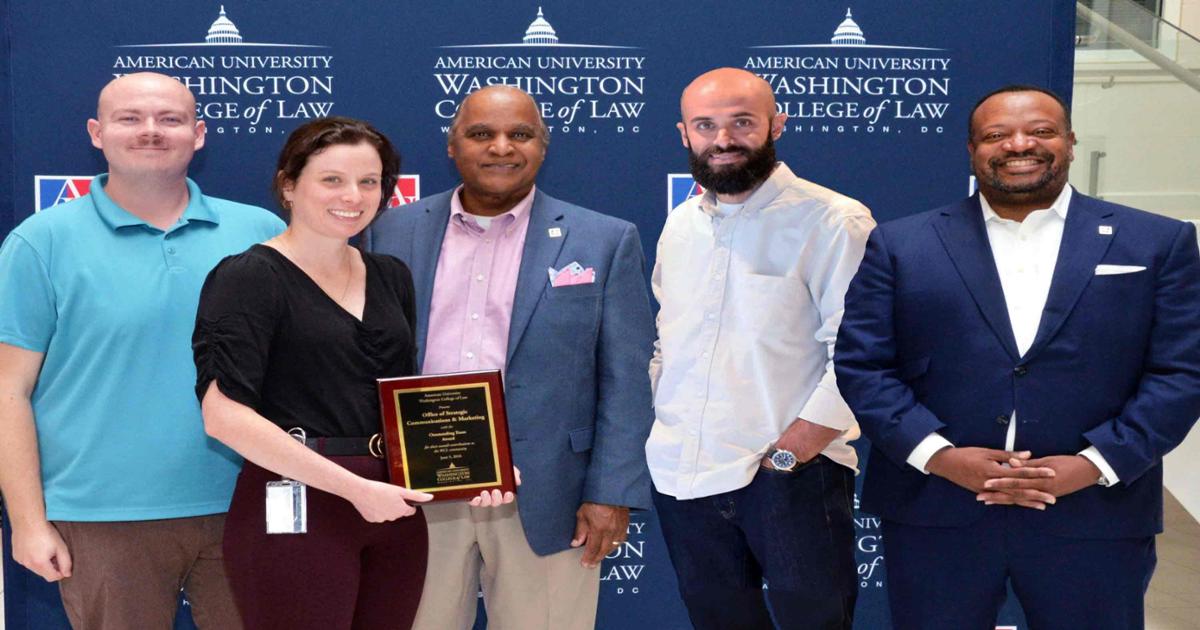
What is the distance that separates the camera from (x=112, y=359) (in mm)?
2941

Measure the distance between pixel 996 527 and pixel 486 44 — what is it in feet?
7.64

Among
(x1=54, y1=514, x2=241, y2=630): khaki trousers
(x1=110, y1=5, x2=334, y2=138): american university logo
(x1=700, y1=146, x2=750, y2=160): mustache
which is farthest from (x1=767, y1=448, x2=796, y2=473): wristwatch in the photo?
(x1=110, y1=5, x2=334, y2=138): american university logo

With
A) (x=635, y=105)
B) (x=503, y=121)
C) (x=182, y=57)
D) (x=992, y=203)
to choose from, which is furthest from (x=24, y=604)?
(x=992, y=203)

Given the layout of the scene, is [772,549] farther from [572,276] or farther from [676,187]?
[676,187]

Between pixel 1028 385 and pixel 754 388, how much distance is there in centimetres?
74

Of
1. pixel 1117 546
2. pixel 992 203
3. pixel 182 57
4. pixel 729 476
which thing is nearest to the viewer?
pixel 1117 546

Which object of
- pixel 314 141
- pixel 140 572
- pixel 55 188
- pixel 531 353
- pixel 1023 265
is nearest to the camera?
pixel 314 141

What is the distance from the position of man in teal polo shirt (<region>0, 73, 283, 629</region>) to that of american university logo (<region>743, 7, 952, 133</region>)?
2.05 m

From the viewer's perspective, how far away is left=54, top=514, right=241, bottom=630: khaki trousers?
290 cm

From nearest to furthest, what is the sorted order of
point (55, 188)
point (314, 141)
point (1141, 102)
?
1. point (314, 141)
2. point (55, 188)
3. point (1141, 102)

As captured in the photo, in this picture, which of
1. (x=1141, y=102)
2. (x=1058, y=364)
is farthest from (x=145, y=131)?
(x=1141, y=102)

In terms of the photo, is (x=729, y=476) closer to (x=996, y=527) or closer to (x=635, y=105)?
(x=996, y=527)

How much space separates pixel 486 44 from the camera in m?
3.89

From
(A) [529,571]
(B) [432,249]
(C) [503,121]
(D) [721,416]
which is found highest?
(C) [503,121]
